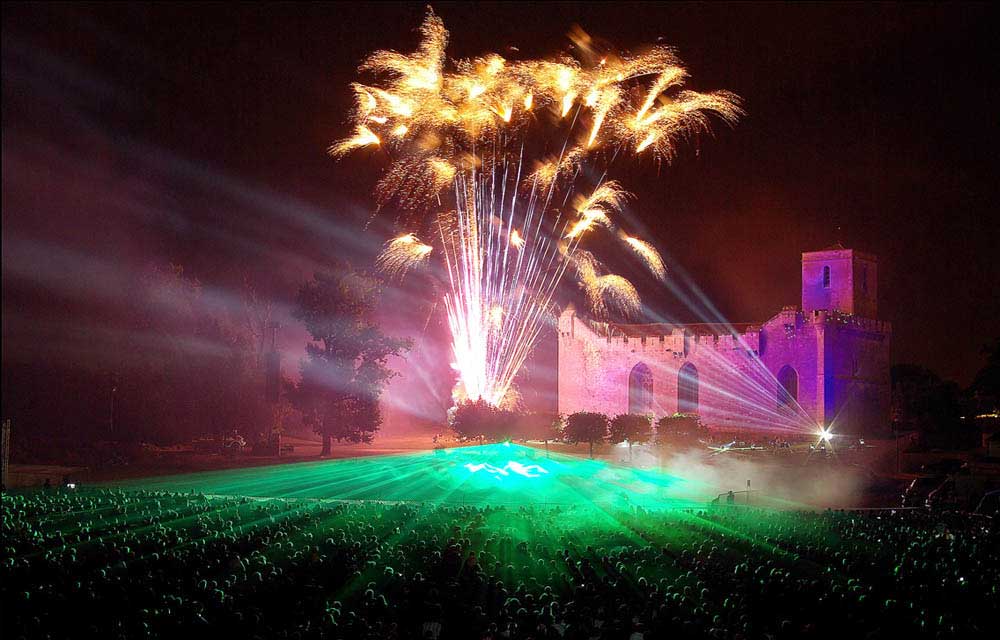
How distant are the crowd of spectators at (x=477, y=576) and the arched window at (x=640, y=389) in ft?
105

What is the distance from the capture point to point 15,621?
10117 millimetres

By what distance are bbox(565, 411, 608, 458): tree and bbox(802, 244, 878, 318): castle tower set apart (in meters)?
17.7

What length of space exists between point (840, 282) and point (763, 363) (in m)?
7.38

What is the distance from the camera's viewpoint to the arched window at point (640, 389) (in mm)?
50219

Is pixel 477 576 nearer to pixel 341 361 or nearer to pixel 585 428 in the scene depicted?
pixel 341 361

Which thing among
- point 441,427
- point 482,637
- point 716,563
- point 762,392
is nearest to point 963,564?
point 716,563

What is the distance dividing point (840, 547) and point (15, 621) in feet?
37.8

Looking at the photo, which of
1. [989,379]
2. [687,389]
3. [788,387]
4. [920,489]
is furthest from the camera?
[687,389]

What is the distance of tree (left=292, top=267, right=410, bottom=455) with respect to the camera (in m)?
35.2

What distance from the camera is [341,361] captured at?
3603 cm

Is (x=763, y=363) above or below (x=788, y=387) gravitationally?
above

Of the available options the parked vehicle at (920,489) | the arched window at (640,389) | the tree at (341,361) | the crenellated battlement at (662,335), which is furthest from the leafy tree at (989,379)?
the tree at (341,361)

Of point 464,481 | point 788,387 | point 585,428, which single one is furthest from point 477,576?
point 788,387

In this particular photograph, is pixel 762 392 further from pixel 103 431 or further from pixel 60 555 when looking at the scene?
pixel 60 555
